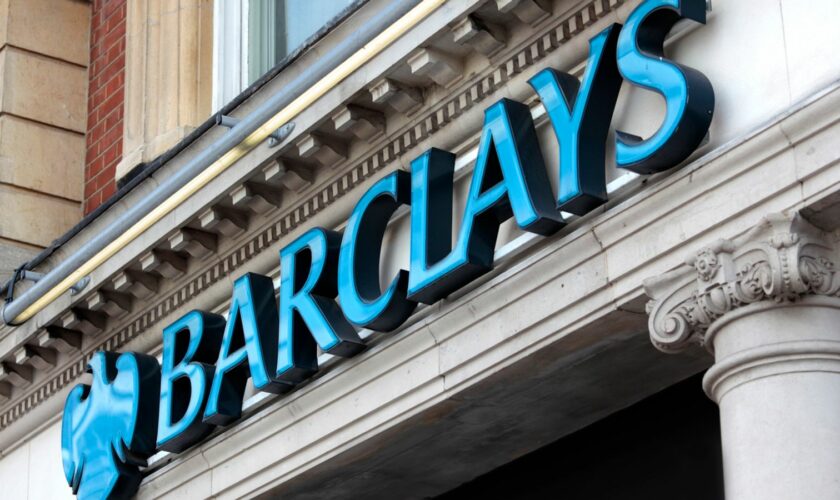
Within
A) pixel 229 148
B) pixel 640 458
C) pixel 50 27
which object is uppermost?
pixel 50 27

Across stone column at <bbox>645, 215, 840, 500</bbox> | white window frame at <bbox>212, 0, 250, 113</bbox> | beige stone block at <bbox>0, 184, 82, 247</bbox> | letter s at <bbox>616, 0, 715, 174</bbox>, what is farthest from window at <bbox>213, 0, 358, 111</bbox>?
stone column at <bbox>645, 215, 840, 500</bbox>

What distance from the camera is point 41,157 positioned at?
1555 centimetres

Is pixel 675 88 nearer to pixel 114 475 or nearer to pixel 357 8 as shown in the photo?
pixel 357 8

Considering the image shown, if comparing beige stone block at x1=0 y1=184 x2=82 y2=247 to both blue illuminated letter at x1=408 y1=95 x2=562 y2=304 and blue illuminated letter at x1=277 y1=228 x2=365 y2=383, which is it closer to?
blue illuminated letter at x1=277 y1=228 x2=365 y2=383

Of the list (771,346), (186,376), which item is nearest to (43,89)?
(186,376)

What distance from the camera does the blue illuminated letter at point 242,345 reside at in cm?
1154

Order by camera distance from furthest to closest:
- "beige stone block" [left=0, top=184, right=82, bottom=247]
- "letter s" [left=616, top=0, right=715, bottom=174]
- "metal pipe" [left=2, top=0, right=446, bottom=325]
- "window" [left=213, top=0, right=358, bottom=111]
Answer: "beige stone block" [left=0, top=184, right=82, bottom=247]
"window" [left=213, top=0, right=358, bottom=111]
"metal pipe" [left=2, top=0, right=446, bottom=325]
"letter s" [left=616, top=0, right=715, bottom=174]

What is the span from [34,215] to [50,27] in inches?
65.6

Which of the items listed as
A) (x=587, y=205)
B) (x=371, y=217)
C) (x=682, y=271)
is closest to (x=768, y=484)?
(x=682, y=271)

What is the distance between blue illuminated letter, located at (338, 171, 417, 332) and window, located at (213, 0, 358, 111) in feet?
8.74

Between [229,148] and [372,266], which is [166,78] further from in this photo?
[372,266]

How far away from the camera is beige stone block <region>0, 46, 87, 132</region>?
1558 centimetres

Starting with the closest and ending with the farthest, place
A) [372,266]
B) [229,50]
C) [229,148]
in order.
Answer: [372,266], [229,148], [229,50]

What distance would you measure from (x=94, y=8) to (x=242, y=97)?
444 cm
